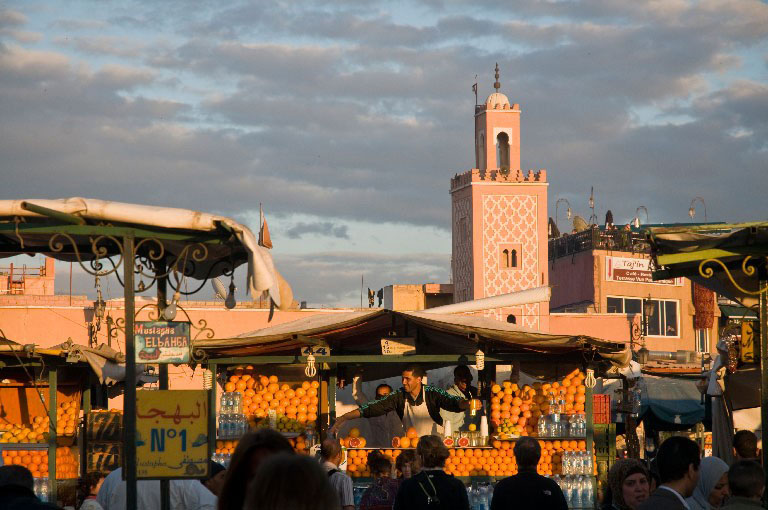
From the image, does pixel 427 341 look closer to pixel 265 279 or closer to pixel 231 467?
pixel 265 279

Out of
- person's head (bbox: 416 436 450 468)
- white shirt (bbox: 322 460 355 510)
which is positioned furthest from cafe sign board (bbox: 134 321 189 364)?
white shirt (bbox: 322 460 355 510)

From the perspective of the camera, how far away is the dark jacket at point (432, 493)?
7.61 m

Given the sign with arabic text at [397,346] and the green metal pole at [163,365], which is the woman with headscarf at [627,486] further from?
the sign with arabic text at [397,346]

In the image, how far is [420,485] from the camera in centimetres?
765

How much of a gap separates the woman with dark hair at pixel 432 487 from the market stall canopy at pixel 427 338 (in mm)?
4790

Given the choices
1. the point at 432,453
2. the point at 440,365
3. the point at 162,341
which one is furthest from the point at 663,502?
the point at 440,365

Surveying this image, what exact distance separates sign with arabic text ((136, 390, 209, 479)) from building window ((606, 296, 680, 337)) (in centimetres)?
4474

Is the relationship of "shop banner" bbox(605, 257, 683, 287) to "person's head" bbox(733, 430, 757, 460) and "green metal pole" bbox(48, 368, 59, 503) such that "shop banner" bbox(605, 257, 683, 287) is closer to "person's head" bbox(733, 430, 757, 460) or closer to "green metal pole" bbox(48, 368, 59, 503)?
"green metal pole" bbox(48, 368, 59, 503)

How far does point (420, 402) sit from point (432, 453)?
5.79 metres

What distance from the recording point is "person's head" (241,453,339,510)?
2.97 m

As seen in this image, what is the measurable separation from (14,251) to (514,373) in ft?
23.3

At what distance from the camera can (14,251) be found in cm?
784

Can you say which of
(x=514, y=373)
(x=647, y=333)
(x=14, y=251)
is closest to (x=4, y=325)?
(x=647, y=333)

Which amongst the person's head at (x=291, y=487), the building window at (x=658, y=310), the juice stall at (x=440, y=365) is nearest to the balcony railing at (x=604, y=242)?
the building window at (x=658, y=310)
